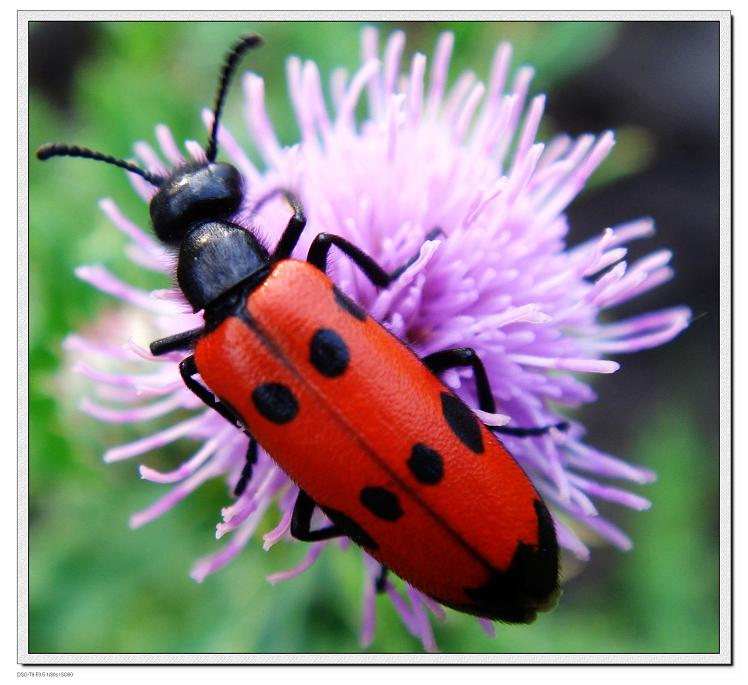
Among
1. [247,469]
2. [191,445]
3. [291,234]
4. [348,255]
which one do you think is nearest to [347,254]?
[348,255]

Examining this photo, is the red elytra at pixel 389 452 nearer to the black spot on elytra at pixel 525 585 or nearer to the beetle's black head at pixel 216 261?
the black spot on elytra at pixel 525 585

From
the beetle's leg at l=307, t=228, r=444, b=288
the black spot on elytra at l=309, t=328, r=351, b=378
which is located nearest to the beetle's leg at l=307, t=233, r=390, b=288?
the beetle's leg at l=307, t=228, r=444, b=288

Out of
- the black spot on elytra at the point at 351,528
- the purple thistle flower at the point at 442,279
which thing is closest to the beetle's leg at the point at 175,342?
the purple thistle flower at the point at 442,279

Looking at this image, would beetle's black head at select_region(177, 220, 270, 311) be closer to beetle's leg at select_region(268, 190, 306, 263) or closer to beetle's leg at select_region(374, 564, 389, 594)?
beetle's leg at select_region(268, 190, 306, 263)

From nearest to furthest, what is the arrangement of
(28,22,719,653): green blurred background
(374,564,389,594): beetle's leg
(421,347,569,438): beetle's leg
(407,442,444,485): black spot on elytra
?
(407,442,444,485): black spot on elytra
(421,347,569,438): beetle's leg
(374,564,389,594): beetle's leg
(28,22,719,653): green blurred background

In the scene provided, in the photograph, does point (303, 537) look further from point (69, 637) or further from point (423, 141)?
point (69, 637)

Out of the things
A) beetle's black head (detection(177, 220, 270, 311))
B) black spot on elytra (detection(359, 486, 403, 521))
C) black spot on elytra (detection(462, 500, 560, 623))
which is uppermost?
beetle's black head (detection(177, 220, 270, 311))
